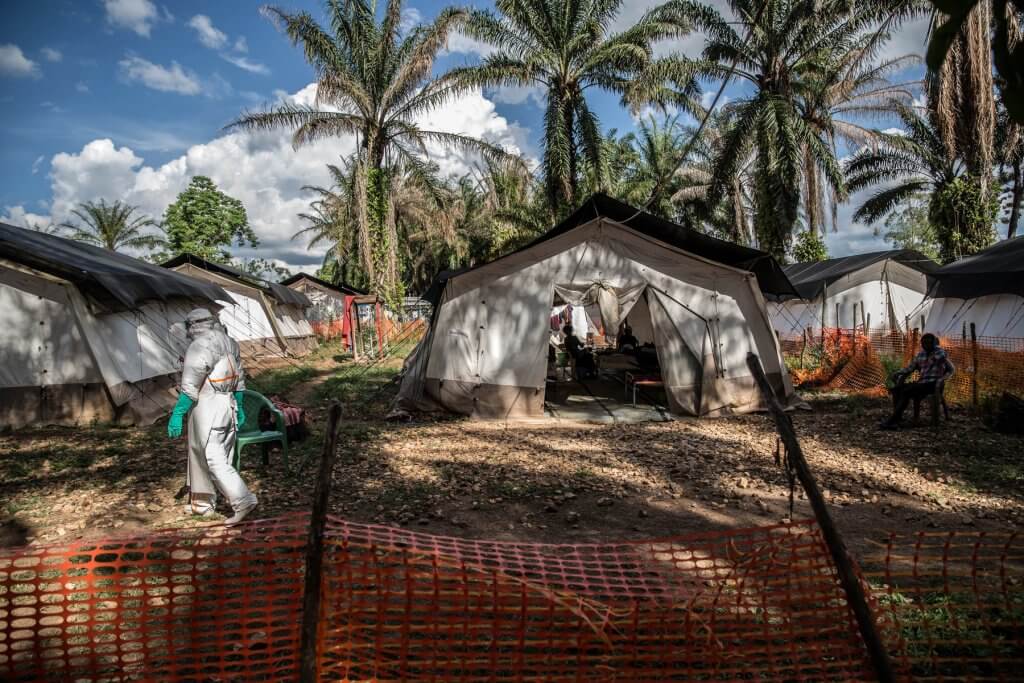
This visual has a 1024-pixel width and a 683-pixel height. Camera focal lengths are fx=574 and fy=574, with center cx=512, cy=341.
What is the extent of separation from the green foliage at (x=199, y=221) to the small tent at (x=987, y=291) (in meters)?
32.9

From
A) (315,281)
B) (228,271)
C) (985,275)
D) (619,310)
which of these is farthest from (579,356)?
(315,281)

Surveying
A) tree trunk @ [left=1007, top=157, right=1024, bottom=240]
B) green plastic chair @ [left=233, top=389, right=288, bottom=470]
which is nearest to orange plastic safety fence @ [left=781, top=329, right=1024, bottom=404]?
green plastic chair @ [left=233, top=389, right=288, bottom=470]

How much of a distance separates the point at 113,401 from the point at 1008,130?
28412 millimetres

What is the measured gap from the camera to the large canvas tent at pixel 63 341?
9195 mm

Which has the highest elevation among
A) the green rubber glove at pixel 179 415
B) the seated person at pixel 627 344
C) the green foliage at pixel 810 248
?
the green foliage at pixel 810 248

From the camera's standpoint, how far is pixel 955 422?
828 cm

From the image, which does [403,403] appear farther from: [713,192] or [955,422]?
[713,192]

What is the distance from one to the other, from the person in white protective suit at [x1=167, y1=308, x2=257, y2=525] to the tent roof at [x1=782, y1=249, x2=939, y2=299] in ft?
54.6

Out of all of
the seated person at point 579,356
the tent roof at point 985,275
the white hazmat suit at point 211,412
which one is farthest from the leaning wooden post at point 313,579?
the tent roof at point 985,275

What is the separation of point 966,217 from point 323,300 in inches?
1158

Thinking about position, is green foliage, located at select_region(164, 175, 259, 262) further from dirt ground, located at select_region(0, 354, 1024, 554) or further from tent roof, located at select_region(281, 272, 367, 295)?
dirt ground, located at select_region(0, 354, 1024, 554)

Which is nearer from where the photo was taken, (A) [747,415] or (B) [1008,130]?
(A) [747,415]

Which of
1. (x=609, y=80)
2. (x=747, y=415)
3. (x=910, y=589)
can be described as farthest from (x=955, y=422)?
(x=609, y=80)

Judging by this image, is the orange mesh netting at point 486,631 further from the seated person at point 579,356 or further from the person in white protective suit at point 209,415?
the seated person at point 579,356
